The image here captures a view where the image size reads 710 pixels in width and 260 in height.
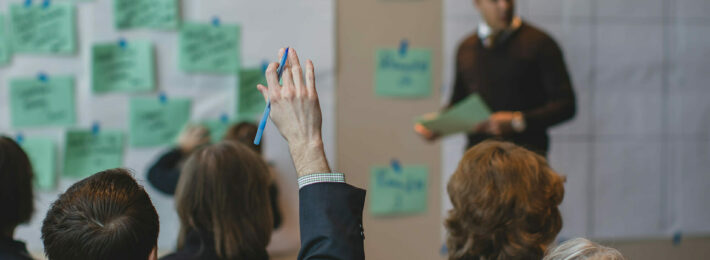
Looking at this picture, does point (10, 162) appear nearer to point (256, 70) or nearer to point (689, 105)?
point (256, 70)

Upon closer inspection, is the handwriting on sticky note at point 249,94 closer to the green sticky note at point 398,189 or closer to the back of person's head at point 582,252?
the green sticky note at point 398,189

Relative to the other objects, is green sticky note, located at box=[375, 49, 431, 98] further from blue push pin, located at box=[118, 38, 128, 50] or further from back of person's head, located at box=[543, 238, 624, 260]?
back of person's head, located at box=[543, 238, 624, 260]

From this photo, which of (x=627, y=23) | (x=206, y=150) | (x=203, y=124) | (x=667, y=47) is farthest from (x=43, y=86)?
(x=667, y=47)

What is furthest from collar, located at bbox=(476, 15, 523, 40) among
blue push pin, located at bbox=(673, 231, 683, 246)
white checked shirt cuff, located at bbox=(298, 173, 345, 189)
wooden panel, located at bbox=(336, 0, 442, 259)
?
white checked shirt cuff, located at bbox=(298, 173, 345, 189)

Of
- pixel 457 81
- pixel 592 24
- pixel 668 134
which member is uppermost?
pixel 592 24

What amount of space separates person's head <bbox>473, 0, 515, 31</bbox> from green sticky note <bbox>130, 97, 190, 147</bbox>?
1.16 m

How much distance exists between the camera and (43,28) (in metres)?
2.30

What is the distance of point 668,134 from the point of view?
2809mm

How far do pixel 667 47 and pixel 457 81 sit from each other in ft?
3.36

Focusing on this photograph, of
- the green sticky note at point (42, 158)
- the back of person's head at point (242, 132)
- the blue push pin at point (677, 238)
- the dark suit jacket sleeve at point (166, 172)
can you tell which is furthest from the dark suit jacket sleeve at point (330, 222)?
the blue push pin at point (677, 238)

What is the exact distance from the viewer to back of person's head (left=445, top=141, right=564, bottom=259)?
1.31 metres

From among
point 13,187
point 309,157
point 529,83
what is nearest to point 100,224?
point 309,157

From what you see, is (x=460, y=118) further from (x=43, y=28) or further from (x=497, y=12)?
(x=43, y=28)

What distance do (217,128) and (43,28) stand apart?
0.71 metres
